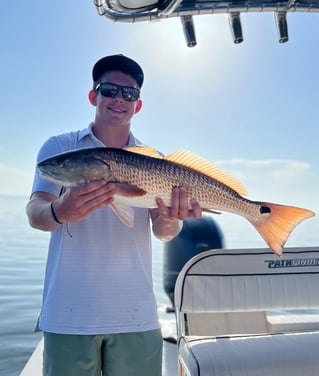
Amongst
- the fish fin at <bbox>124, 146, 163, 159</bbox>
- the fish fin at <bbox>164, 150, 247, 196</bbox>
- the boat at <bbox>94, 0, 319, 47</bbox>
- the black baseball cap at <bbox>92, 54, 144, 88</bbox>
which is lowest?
the fish fin at <bbox>164, 150, 247, 196</bbox>

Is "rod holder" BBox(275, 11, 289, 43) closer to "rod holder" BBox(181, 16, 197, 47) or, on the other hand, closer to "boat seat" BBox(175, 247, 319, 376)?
"rod holder" BBox(181, 16, 197, 47)

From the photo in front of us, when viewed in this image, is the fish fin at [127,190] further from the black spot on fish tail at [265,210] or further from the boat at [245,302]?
the boat at [245,302]

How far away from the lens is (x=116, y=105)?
2.21 m

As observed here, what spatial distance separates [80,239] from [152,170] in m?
0.50

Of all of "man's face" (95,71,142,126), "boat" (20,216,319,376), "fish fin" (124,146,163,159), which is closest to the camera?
"fish fin" (124,146,163,159)

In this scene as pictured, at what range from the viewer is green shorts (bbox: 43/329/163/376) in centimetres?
202

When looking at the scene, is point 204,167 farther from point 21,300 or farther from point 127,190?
point 21,300

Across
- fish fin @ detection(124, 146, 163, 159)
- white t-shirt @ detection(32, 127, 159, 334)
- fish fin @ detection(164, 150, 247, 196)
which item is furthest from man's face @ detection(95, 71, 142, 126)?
white t-shirt @ detection(32, 127, 159, 334)

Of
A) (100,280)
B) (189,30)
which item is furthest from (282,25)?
(100,280)

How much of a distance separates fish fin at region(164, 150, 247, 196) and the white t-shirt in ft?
1.43

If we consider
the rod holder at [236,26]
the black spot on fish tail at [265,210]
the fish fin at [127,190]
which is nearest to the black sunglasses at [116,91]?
the fish fin at [127,190]

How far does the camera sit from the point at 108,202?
1.94m

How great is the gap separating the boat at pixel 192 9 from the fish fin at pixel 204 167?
110 cm

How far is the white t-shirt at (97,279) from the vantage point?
79.7 inches
